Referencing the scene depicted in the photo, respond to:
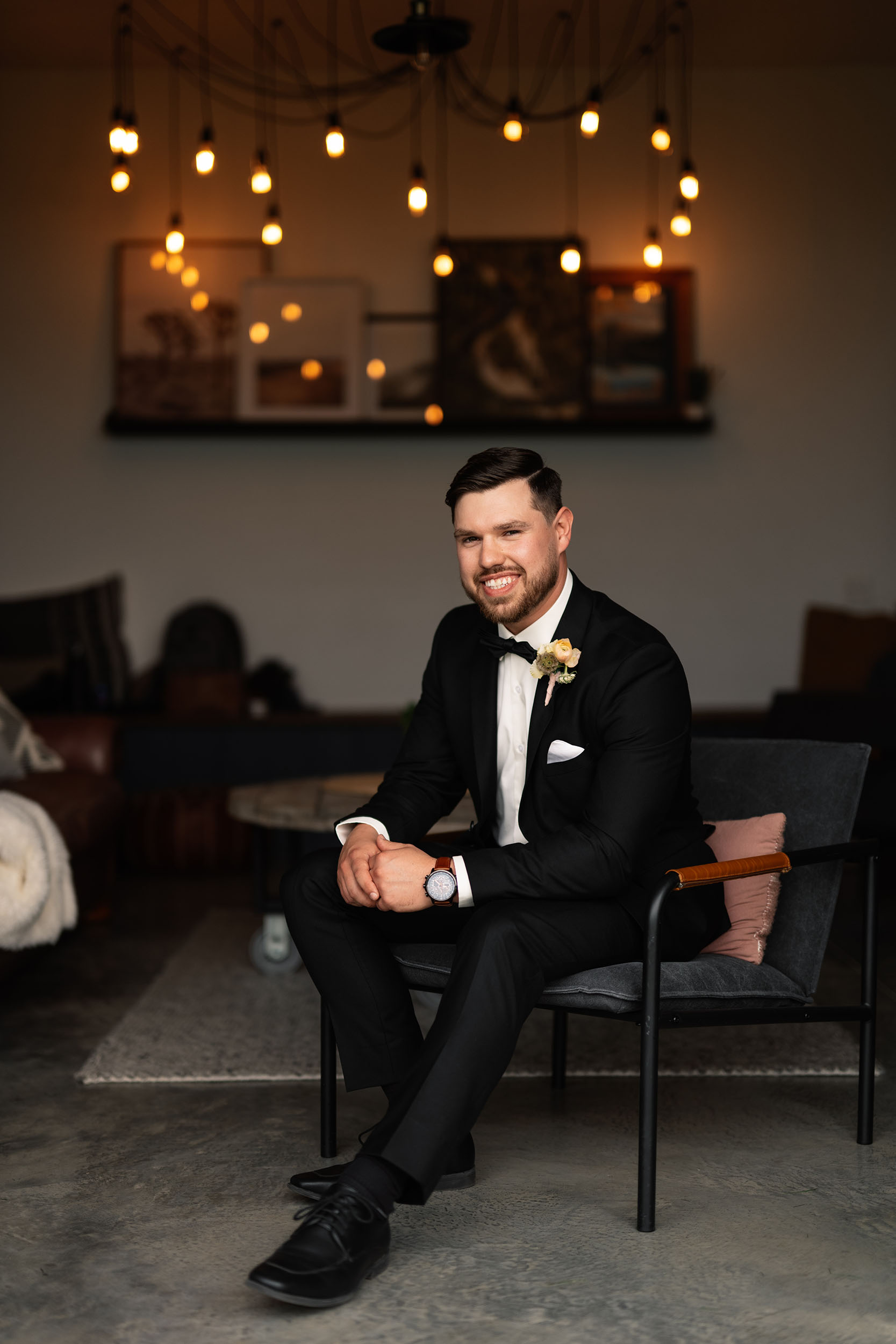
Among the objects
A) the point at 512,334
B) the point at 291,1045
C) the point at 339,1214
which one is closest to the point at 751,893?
the point at 339,1214

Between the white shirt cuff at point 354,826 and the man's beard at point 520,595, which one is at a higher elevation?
the man's beard at point 520,595

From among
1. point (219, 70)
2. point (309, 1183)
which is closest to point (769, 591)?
point (219, 70)

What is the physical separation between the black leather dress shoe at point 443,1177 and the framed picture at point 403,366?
4572 millimetres

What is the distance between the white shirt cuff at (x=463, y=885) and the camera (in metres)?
2.32

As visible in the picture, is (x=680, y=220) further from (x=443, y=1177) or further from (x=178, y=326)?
(x=443, y=1177)

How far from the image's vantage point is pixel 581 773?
8.09ft

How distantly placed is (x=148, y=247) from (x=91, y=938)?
3.51m

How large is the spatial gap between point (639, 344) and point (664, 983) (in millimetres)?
4767

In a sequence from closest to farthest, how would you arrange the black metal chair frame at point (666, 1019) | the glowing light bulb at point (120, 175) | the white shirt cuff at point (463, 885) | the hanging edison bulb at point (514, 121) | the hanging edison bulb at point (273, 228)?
the black metal chair frame at point (666, 1019)
the white shirt cuff at point (463, 885)
the hanging edison bulb at point (514, 121)
the glowing light bulb at point (120, 175)
the hanging edison bulb at point (273, 228)

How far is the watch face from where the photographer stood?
7.63ft

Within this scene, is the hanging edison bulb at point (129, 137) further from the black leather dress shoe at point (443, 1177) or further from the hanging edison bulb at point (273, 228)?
the black leather dress shoe at point (443, 1177)

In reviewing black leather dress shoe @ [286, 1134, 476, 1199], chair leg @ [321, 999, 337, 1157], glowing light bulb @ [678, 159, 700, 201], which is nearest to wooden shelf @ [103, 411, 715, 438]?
glowing light bulb @ [678, 159, 700, 201]

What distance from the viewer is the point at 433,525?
6.71 metres

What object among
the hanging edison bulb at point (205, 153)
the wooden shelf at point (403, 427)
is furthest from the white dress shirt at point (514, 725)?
the wooden shelf at point (403, 427)
